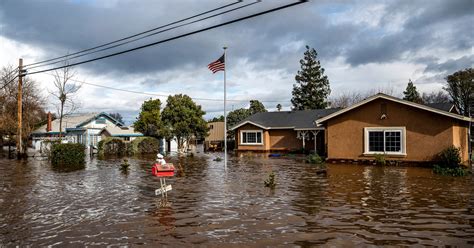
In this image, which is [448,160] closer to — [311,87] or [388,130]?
[388,130]

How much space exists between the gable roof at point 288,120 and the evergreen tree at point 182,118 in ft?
15.1

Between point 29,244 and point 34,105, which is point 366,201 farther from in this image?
point 34,105

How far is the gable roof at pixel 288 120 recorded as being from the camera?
36.3 metres

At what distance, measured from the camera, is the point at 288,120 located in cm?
3828

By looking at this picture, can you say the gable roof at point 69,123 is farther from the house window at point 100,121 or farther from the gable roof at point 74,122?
the house window at point 100,121

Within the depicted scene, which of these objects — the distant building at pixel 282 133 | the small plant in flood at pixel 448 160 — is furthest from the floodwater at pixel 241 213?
the distant building at pixel 282 133

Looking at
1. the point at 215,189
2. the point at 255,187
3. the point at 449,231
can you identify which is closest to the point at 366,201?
the point at 449,231

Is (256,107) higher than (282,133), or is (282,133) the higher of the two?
(256,107)

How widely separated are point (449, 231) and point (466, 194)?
5.45 metres

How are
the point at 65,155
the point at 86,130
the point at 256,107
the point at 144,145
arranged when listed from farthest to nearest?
the point at 256,107, the point at 86,130, the point at 144,145, the point at 65,155

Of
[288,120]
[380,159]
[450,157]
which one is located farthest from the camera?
[288,120]

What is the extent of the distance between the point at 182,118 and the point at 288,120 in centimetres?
1129

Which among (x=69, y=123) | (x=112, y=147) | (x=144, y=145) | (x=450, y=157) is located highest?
(x=69, y=123)

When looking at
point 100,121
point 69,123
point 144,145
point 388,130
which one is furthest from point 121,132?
point 388,130
